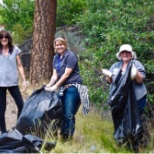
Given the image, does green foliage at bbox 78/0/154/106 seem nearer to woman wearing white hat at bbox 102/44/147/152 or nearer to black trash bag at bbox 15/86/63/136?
woman wearing white hat at bbox 102/44/147/152

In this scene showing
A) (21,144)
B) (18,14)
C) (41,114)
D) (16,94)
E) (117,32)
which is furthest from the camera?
(18,14)

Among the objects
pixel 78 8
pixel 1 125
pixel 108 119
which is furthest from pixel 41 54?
pixel 78 8

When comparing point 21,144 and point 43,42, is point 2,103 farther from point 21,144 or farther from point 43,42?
point 43,42

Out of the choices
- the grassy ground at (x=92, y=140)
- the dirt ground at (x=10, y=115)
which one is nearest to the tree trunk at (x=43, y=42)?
the dirt ground at (x=10, y=115)

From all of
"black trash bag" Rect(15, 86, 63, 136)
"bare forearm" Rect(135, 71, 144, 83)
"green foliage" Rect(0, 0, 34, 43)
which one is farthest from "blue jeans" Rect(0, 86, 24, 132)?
"green foliage" Rect(0, 0, 34, 43)

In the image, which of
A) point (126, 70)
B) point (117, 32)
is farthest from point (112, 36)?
point (126, 70)

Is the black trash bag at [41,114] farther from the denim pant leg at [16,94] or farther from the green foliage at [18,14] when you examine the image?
the green foliage at [18,14]

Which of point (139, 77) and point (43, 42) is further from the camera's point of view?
point (43, 42)

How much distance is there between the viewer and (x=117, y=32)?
21.4 feet

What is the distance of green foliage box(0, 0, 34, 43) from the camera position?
15953mm

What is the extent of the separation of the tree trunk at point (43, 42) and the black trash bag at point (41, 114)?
4.71m

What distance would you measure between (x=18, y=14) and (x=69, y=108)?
11227 mm

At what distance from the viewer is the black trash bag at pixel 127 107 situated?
17.9 ft

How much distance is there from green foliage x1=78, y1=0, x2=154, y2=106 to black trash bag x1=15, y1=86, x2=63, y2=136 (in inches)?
53.2
